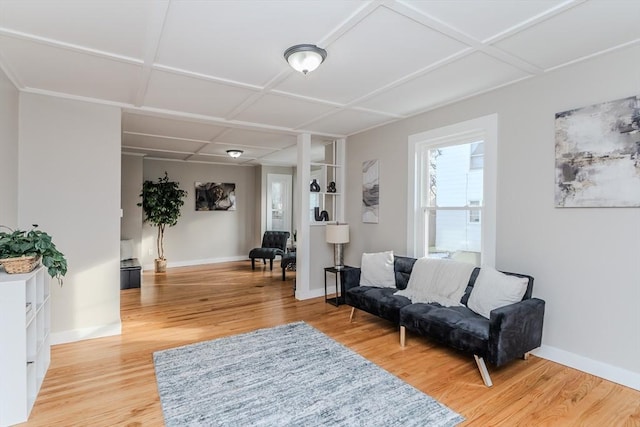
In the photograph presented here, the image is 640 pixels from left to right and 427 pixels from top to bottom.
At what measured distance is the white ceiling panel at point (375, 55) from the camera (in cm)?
211

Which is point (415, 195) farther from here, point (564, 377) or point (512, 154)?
point (564, 377)

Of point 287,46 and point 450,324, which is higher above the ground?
point 287,46

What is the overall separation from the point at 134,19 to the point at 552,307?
3.82m

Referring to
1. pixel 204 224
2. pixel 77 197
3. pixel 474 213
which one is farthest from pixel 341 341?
pixel 204 224

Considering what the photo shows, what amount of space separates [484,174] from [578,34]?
142 cm

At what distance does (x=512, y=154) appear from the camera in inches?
123

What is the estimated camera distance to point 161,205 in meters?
6.89

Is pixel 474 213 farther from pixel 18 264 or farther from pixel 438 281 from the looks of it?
pixel 18 264

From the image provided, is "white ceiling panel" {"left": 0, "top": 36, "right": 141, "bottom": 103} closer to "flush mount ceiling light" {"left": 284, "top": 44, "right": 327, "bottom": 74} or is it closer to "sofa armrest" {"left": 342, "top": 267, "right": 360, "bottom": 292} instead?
"flush mount ceiling light" {"left": 284, "top": 44, "right": 327, "bottom": 74}

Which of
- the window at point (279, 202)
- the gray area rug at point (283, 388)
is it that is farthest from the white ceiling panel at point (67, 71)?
the window at point (279, 202)

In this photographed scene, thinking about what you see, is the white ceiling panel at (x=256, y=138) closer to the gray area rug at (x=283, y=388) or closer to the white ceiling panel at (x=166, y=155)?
the white ceiling panel at (x=166, y=155)

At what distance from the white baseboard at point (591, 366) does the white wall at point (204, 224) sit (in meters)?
6.98

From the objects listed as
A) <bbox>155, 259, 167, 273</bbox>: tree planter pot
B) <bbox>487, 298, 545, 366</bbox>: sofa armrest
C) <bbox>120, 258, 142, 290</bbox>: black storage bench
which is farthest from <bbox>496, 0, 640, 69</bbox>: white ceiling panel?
<bbox>155, 259, 167, 273</bbox>: tree planter pot

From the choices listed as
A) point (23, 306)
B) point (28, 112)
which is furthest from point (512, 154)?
point (28, 112)
